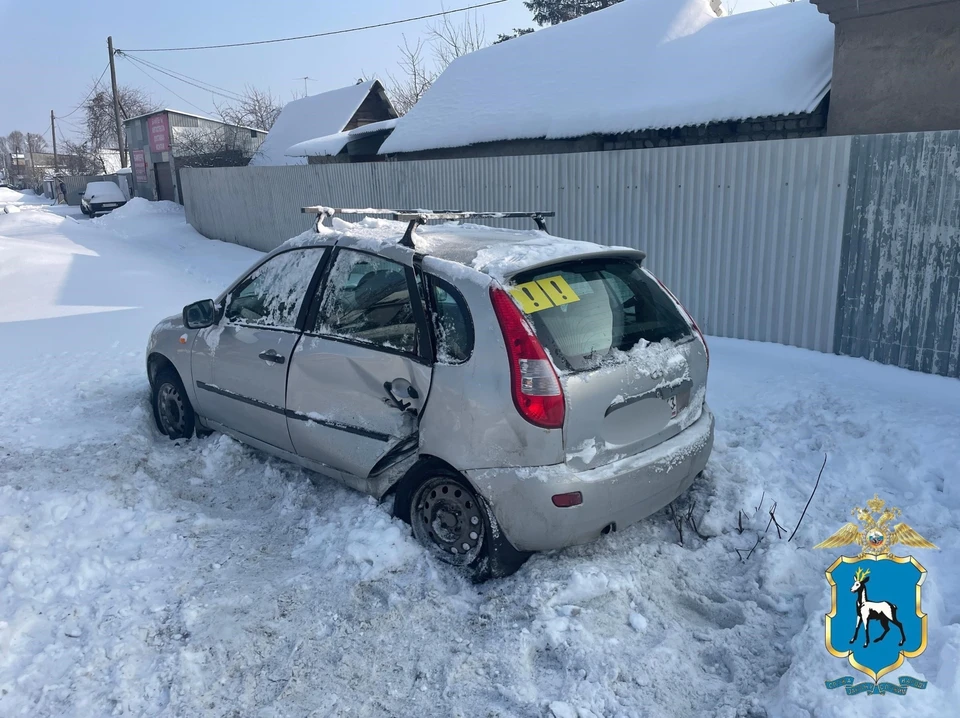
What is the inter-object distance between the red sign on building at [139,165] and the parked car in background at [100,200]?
51.7 inches

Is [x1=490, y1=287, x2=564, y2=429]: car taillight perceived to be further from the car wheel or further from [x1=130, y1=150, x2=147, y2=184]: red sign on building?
[x1=130, y1=150, x2=147, y2=184]: red sign on building

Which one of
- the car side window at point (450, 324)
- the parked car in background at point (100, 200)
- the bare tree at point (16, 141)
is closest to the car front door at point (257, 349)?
the car side window at point (450, 324)

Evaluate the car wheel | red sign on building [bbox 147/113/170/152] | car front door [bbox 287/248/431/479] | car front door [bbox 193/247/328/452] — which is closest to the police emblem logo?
the car wheel

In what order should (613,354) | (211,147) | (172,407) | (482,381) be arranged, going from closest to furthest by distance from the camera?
(482,381)
(613,354)
(172,407)
(211,147)

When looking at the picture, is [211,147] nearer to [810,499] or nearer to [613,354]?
[613,354]

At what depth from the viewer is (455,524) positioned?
11.8ft

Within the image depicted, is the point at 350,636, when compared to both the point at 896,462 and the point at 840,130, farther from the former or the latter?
the point at 840,130

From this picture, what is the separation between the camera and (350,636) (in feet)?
10.5

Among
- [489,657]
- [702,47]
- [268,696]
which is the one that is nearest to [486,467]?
[489,657]

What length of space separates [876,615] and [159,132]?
3639 centimetres

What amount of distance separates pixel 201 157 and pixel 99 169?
44.0 metres

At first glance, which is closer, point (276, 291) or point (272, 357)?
point (272, 357)

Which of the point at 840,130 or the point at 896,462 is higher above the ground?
the point at 840,130

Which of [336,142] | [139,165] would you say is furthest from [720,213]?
[139,165]
